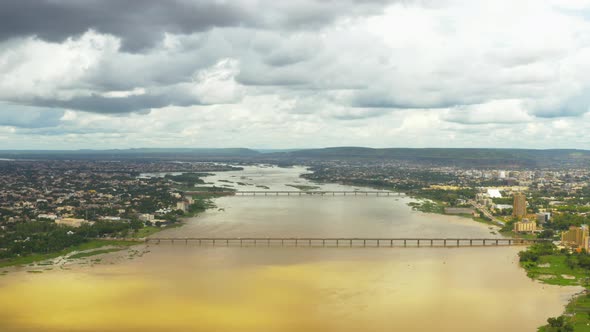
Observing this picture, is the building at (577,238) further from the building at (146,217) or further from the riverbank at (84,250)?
the building at (146,217)

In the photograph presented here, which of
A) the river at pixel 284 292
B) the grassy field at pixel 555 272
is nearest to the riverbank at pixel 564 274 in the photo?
the grassy field at pixel 555 272

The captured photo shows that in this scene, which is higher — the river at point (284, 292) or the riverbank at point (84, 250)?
→ the river at point (284, 292)

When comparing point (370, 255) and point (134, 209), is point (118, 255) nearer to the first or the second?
point (370, 255)

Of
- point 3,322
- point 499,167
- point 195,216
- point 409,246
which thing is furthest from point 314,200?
point 499,167

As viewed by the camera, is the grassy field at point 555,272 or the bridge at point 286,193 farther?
the bridge at point 286,193

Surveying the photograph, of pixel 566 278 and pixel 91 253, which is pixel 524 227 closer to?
pixel 566 278

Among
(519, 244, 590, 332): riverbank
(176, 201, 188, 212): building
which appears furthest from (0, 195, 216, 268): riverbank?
(519, 244, 590, 332): riverbank

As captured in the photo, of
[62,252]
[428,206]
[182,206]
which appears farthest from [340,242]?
[428,206]
